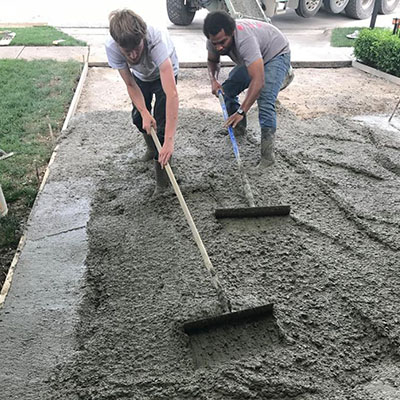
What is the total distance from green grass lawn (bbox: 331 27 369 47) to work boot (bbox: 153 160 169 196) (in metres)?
6.47

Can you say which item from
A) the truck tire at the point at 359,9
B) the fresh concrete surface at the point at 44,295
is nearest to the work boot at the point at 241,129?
the fresh concrete surface at the point at 44,295

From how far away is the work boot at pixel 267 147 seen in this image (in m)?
3.68

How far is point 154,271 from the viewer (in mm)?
2514

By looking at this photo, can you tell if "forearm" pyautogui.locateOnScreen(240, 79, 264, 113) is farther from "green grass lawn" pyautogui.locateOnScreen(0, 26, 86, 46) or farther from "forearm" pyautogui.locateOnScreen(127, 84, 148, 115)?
"green grass lawn" pyautogui.locateOnScreen(0, 26, 86, 46)

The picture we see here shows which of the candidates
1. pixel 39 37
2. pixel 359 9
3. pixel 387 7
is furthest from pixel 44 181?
pixel 387 7

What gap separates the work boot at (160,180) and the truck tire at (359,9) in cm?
968

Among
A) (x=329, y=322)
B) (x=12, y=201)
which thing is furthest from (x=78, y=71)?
(x=329, y=322)

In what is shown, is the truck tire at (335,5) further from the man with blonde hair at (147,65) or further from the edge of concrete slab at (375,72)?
the man with blonde hair at (147,65)

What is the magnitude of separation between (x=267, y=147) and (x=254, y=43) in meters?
0.92

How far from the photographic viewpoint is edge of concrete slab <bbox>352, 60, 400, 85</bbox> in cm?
628

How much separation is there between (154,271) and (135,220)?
602 millimetres

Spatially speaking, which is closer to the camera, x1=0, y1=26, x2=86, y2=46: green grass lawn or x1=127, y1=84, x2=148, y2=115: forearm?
x1=127, y1=84, x2=148, y2=115: forearm

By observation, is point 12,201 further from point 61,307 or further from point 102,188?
point 61,307

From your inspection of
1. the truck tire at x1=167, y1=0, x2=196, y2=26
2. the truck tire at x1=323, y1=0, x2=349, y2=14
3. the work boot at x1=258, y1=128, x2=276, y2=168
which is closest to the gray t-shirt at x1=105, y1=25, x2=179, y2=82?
the work boot at x1=258, y1=128, x2=276, y2=168
